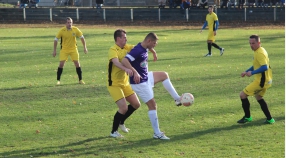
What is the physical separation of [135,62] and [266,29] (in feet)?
101

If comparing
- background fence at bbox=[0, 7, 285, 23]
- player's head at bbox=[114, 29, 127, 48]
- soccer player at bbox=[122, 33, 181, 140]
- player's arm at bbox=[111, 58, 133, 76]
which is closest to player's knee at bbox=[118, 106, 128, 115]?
soccer player at bbox=[122, 33, 181, 140]

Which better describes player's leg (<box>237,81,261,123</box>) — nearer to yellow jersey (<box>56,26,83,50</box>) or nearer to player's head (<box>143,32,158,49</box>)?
player's head (<box>143,32,158,49</box>)

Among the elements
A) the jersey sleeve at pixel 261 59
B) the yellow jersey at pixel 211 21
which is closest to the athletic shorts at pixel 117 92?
the jersey sleeve at pixel 261 59

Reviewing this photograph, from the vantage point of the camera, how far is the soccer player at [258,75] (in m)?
10.7

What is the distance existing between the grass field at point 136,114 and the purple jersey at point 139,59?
3.98 feet

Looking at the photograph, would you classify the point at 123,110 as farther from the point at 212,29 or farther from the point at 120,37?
the point at 212,29

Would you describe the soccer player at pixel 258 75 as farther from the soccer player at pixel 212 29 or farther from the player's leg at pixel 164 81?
the soccer player at pixel 212 29

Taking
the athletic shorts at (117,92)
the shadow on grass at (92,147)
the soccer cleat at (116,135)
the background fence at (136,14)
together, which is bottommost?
the shadow on grass at (92,147)

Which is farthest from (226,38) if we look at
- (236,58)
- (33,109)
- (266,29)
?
(33,109)

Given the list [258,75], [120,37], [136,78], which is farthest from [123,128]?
[258,75]

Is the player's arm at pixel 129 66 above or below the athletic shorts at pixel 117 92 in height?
above

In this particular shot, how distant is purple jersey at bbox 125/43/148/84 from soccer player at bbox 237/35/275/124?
2.09 meters

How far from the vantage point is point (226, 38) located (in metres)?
32.9

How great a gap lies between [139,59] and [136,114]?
277 centimetres
